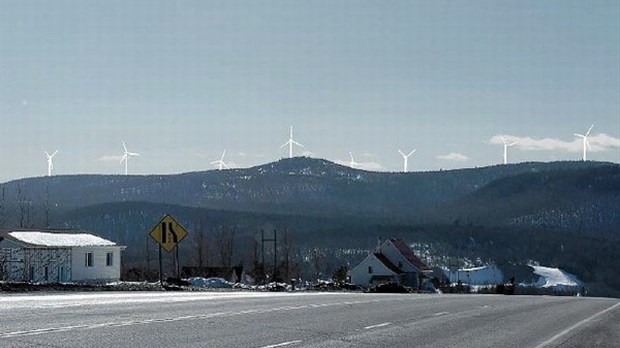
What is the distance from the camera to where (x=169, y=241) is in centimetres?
4294

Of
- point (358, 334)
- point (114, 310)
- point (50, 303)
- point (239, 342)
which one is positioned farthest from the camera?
point (50, 303)

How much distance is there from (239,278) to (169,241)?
60.9 meters

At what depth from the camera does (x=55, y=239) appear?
8031 centimetres

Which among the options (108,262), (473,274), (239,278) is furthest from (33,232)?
(473,274)

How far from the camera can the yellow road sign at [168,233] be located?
141ft

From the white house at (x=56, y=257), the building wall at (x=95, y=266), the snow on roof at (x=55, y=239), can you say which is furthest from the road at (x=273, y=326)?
the building wall at (x=95, y=266)

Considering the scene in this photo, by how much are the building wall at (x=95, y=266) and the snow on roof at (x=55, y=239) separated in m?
0.51

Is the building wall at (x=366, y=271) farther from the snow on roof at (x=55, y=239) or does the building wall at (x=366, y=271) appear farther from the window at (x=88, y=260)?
the window at (x=88, y=260)

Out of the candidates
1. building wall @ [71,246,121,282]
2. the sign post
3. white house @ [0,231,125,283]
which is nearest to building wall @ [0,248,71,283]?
white house @ [0,231,125,283]

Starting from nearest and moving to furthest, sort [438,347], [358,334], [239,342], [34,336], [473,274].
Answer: [34,336], [239,342], [438,347], [358,334], [473,274]

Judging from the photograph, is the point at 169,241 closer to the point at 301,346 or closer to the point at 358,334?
the point at 358,334

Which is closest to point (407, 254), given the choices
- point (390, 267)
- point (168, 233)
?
point (390, 267)

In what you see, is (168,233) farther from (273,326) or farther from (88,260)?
(88,260)

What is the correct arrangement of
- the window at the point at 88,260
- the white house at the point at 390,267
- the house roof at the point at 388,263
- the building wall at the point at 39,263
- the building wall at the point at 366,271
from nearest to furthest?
the building wall at the point at 39,263 → the window at the point at 88,260 → the white house at the point at 390,267 → the building wall at the point at 366,271 → the house roof at the point at 388,263
